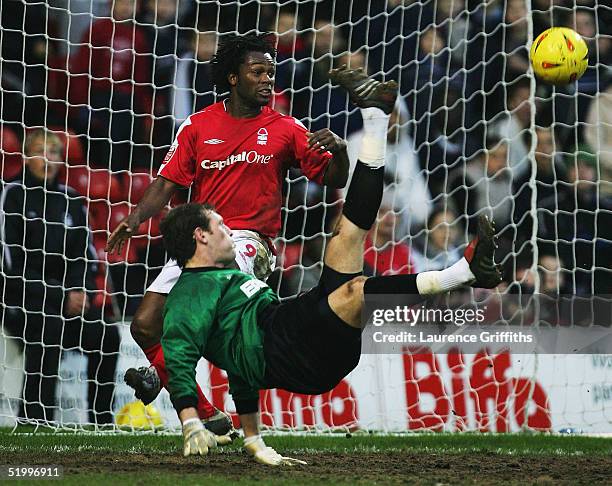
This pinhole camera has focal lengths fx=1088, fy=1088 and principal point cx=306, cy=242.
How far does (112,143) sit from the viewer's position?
346 inches

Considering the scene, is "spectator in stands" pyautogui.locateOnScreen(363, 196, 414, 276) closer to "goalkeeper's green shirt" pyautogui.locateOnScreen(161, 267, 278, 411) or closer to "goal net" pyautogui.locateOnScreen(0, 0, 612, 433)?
"goal net" pyautogui.locateOnScreen(0, 0, 612, 433)

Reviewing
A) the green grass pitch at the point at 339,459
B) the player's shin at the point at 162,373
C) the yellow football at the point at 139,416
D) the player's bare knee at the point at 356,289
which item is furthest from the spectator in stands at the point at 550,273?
the player's bare knee at the point at 356,289

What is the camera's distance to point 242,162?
19.7 ft

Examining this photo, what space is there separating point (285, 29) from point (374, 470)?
4993 mm

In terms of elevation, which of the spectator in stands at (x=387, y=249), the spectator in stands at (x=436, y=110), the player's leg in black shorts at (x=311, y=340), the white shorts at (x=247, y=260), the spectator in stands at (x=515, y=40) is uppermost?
the spectator in stands at (x=515, y=40)

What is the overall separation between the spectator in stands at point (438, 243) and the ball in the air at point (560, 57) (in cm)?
217

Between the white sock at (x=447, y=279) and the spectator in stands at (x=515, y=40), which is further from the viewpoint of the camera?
the spectator in stands at (x=515, y=40)

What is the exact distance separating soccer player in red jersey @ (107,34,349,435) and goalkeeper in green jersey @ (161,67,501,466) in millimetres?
872

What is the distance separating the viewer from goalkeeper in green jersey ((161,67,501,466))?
15.0 ft

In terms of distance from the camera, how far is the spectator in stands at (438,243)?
851 cm

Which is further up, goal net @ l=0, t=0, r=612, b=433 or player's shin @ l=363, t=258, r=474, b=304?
goal net @ l=0, t=0, r=612, b=433

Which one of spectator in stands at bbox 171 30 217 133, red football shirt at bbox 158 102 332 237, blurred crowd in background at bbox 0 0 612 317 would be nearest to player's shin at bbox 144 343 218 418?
red football shirt at bbox 158 102 332 237

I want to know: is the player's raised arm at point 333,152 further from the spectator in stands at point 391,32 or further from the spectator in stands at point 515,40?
the spectator in stands at point 515,40

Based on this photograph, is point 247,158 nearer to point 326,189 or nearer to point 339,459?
point 339,459
